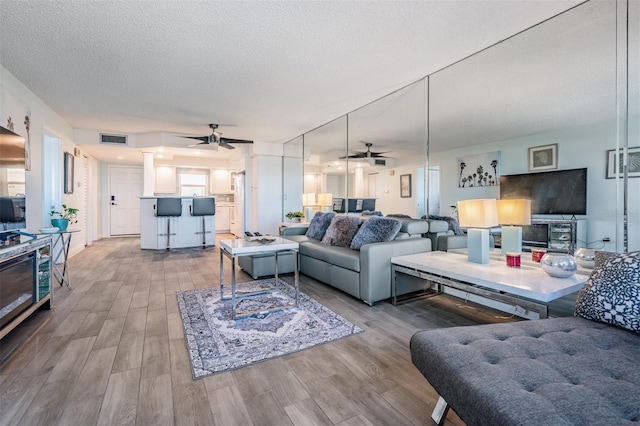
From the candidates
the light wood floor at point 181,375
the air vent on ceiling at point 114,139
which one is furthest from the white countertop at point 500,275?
the air vent on ceiling at point 114,139

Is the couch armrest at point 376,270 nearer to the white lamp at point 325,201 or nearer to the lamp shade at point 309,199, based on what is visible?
the white lamp at point 325,201

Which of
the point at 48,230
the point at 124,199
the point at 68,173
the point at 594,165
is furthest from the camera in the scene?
the point at 124,199

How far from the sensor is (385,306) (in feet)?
9.33

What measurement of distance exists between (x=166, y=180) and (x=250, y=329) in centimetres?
803

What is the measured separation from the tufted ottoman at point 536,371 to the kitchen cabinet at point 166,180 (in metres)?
9.23

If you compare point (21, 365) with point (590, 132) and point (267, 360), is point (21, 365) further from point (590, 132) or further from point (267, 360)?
point (590, 132)

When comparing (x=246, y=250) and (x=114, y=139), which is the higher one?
(x=114, y=139)

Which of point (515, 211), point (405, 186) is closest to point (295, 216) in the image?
point (405, 186)

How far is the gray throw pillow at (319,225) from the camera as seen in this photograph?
439 cm

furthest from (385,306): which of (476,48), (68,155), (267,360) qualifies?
(68,155)

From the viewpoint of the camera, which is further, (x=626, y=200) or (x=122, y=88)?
(x=122, y=88)

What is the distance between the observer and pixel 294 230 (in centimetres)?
485

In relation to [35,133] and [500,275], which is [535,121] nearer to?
[500,275]

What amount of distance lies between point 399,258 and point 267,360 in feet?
5.21
